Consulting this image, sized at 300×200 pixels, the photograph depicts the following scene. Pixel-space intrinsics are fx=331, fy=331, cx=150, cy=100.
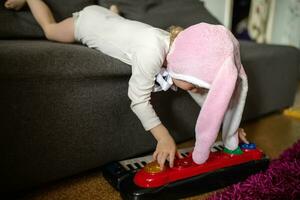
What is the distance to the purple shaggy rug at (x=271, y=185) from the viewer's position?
75 cm

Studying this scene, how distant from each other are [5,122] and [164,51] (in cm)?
39

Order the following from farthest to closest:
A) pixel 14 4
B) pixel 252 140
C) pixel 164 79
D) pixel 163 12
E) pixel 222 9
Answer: pixel 222 9, pixel 163 12, pixel 252 140, pixel 14 4, pixel 164 79

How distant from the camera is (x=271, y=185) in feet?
2.61

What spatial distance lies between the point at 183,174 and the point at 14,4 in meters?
0.75

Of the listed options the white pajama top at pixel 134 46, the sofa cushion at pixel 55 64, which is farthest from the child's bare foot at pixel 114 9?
the sofa cushion at pixel 55 64

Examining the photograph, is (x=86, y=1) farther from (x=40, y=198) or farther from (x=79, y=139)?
(x=40, y=198)

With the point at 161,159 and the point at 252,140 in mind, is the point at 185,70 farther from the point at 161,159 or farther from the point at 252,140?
the point at 252,140

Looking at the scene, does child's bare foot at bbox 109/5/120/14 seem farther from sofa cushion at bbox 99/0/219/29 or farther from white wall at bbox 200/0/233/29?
white wall at bbox 200/0/233/29

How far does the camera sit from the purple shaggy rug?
0.75m

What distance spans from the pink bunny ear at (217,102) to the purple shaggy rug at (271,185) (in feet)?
0.43

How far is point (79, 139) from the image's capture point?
0.81m

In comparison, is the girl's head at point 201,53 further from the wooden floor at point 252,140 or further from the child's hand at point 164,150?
the wooden floor at point 252,140

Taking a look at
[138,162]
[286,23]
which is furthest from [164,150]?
[286,23]

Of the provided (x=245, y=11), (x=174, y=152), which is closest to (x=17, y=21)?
(x=174, y=152)
